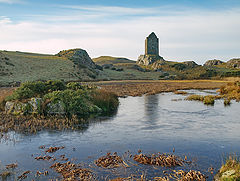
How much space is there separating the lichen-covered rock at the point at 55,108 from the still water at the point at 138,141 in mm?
4623

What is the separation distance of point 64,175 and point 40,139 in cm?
645

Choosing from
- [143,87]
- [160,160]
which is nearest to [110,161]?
[160,160]

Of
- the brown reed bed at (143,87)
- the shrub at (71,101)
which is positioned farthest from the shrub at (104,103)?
the brown reed bed at (143,87)

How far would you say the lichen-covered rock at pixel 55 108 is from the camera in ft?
82.8

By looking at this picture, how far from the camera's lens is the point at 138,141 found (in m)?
16.6

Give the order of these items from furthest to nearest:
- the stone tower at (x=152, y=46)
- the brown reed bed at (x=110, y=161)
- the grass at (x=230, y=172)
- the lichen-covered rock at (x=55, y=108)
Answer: the stone tower at (x=152, y=46)
the lichen-covered rock at (x=55, y=108)
the brown reed bed at (x=110, y=161)
the grass at (x=230, y=172)

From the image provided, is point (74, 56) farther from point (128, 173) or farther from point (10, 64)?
point (128, 173)

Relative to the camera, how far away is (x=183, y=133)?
61.2 feet

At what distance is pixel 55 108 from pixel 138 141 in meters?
11.9

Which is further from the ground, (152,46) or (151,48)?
(152,46)

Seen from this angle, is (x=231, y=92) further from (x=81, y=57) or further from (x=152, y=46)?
(x=152, y=46)

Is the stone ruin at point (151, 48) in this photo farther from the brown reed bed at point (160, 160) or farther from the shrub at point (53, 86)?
the brown reed bed at point (160, 160)

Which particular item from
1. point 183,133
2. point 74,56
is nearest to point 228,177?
point 183,133

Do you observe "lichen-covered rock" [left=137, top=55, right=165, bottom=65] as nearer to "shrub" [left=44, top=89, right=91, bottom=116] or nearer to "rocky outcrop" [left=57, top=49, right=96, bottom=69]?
"rocky outcrop" [left=57, top=49, right=96, bottom=69]
